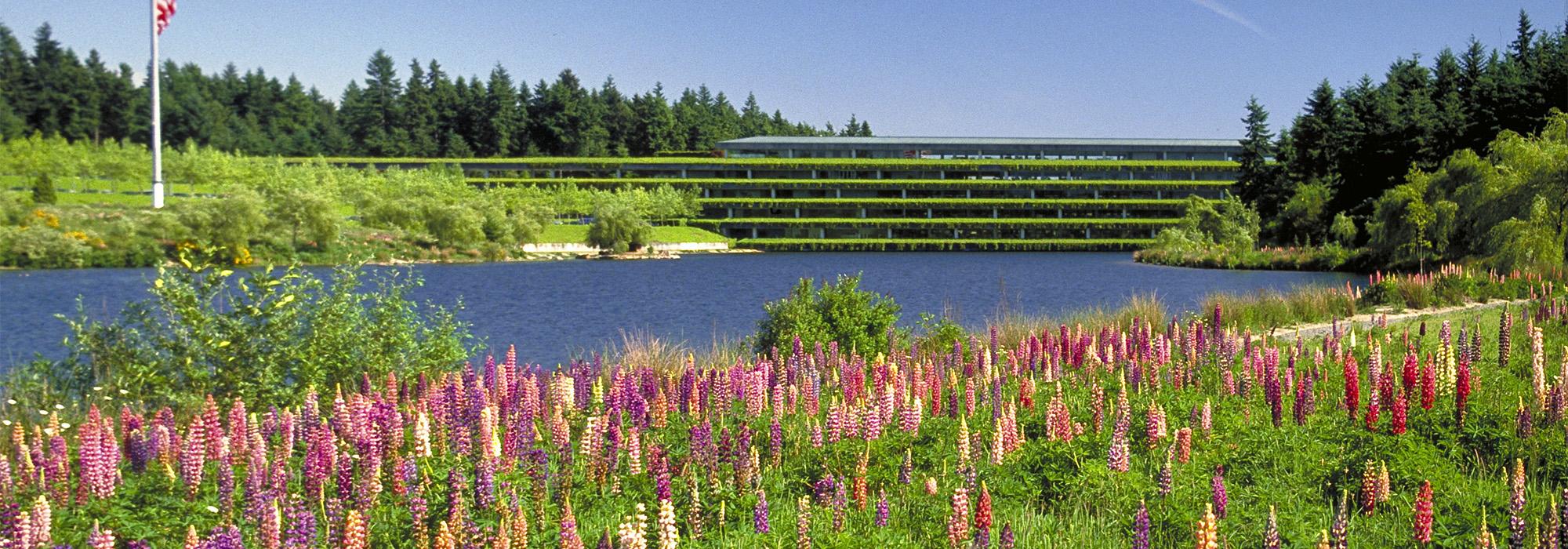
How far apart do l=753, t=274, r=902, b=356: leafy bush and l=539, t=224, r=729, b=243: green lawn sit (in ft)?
267

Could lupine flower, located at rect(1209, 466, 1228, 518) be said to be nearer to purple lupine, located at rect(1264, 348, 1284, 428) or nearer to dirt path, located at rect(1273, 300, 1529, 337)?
purple lupine, located at rect(1264, 348, 1284, 428)

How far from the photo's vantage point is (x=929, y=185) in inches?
4692

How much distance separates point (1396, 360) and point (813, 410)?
248 inches

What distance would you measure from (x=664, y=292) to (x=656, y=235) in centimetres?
5938

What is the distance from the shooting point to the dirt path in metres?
18.3

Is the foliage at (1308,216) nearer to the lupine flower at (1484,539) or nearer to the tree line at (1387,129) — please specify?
the tree line at (1387,129)

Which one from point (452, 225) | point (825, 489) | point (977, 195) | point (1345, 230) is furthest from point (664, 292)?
point (977, 195)

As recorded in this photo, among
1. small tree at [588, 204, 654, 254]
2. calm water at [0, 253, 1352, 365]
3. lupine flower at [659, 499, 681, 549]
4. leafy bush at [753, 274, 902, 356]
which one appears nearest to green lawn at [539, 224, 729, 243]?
small tree at [588, 204, 654, 254]

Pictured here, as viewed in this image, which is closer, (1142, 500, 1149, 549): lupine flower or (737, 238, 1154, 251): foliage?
(1142, 500, 1149, 549): lupine flower

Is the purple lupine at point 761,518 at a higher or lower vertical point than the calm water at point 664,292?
higher

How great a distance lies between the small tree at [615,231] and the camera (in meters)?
96.9

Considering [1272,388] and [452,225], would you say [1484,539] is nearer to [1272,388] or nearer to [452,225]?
[1272,388]

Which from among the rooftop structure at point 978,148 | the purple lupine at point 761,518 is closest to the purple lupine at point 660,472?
the purple lupine at point 761,518

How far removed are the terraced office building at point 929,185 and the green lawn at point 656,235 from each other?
4263 millimetres
